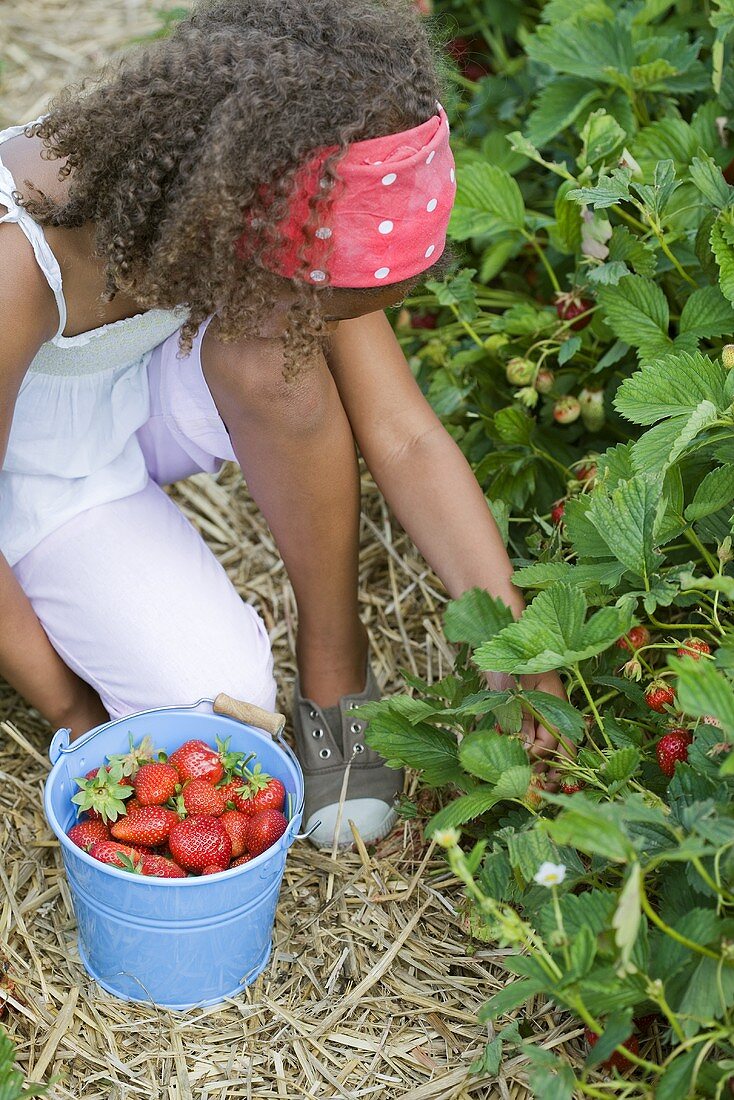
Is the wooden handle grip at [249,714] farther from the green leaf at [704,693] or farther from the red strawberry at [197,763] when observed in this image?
the green leaf at [704,693]

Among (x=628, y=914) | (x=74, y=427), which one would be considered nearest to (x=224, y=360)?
(x=74, y=427)

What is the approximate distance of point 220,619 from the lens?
1.36 m

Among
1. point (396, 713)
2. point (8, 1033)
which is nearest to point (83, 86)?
point (396, 713)

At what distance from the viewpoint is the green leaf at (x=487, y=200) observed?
60.0 inches

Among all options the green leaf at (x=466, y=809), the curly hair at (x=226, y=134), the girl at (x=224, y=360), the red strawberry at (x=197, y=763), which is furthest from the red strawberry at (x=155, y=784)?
the curly hair at (x=226, y=134)

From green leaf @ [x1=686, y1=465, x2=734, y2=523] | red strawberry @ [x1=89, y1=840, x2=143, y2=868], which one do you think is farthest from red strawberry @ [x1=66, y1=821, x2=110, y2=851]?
green leaf @ [x1=686, y1=465, x2=734, y2=523]

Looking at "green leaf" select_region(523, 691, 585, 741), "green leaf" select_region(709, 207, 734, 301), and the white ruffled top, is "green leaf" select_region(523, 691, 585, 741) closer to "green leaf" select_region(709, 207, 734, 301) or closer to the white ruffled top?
"green leaf" select_region(709, 207, 734, 301)

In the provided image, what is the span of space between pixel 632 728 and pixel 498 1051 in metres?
0.32

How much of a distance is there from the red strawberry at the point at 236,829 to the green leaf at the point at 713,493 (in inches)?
20.8

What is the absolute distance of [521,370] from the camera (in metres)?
1.50

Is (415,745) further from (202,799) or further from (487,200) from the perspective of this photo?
(487,200)

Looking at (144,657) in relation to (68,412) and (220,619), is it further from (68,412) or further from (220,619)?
(68,412)

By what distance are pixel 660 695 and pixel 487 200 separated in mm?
737

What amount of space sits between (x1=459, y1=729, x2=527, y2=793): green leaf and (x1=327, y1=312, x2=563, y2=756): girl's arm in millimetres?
271
